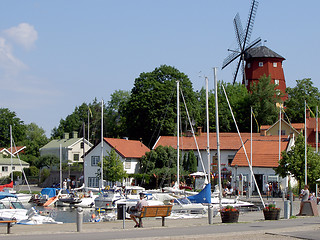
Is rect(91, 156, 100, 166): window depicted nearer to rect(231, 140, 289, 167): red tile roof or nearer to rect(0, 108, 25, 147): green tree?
rect(231, 140, 289, 167): red tile roof

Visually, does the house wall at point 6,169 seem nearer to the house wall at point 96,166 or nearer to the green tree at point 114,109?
the green tree at point 114,109

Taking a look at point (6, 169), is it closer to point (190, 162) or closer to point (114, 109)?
point (114, 109)

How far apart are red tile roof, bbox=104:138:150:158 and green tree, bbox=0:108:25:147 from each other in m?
56.3

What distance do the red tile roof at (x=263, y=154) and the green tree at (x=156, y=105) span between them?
18740 millimetres

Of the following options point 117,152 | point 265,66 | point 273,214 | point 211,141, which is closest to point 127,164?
point 117,152

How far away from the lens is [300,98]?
95.6 meters

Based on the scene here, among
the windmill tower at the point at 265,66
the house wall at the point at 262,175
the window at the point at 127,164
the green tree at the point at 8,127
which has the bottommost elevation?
the house wall at the point at 262,175

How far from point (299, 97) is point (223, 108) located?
13647mm

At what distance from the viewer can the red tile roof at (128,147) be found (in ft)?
→ 247

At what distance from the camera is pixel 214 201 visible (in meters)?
40.9

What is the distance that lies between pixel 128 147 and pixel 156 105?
11.1 m

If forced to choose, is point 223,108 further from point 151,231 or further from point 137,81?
point 151,231

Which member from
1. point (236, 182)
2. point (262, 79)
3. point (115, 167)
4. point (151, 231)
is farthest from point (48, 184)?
point (151, 231)

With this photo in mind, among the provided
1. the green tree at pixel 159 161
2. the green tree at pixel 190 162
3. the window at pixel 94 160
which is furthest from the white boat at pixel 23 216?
the window at pixel 94 160
